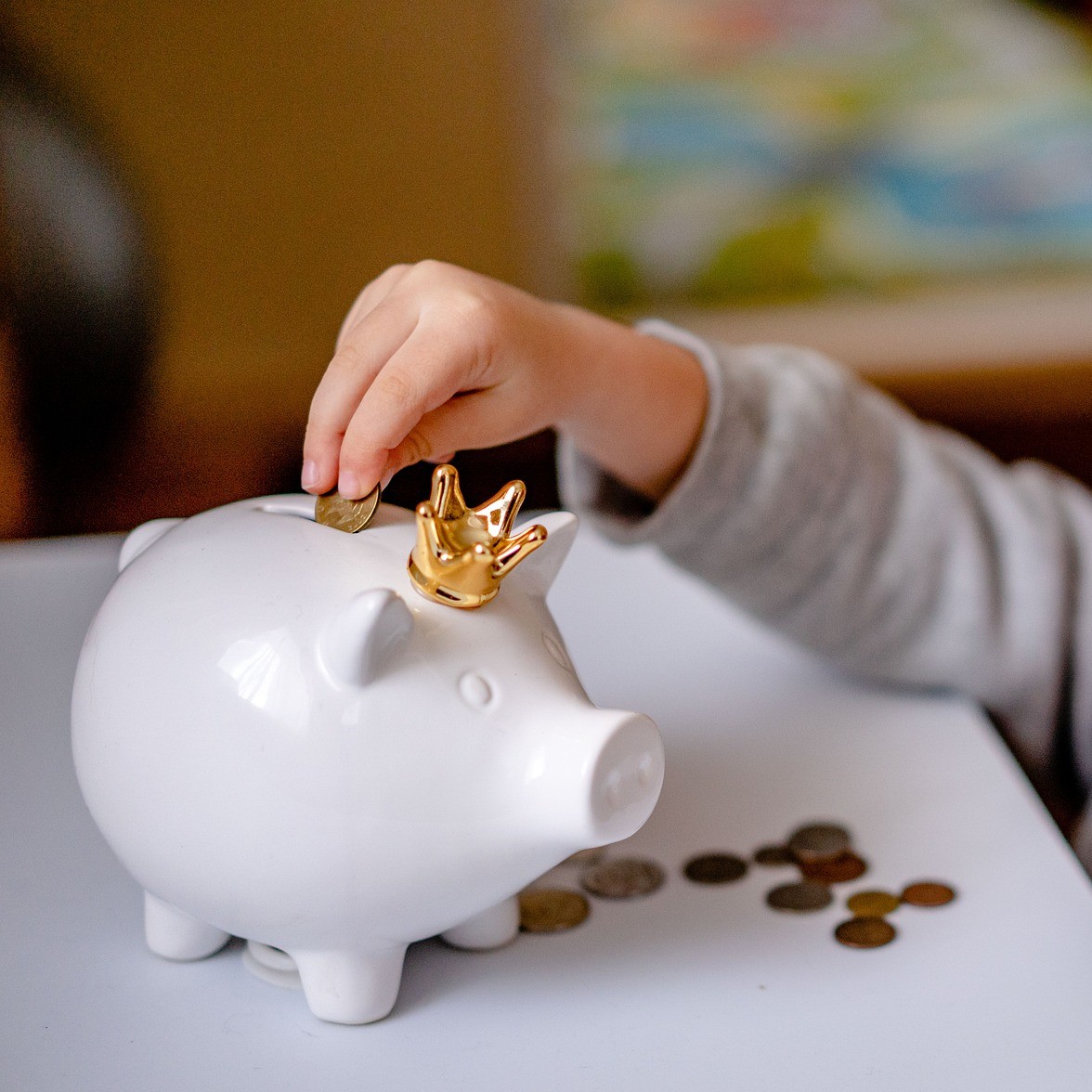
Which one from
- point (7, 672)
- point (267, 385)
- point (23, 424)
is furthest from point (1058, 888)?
point (267, 385)

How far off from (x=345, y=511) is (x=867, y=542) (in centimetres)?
40

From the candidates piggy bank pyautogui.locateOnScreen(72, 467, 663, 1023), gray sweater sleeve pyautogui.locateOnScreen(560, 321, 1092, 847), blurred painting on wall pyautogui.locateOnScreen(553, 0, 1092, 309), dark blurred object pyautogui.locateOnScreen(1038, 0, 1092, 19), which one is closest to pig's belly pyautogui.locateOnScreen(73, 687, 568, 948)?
piggy bank pyautogui.locateOnScreen(72, 467, 663, 1023)

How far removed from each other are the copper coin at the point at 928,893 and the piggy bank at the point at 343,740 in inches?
7.3

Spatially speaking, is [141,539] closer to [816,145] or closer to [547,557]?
[547,557]

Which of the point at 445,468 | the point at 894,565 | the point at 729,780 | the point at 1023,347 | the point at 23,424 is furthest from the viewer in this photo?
the point at 1023,347

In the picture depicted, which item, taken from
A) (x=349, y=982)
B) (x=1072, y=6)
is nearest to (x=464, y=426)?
(x=349, y=982)

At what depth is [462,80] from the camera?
2178mm

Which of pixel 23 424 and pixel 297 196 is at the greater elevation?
pixel 297 196

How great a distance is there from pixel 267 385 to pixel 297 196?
13.1 inches

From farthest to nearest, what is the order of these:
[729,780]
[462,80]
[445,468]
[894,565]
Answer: [462,80], [894,565], [729,780], [445,468]

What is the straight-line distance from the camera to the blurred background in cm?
212

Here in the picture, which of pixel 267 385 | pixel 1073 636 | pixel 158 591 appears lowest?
pixel 267 385

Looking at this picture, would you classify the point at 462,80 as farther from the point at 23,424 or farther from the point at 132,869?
the point at 132,869

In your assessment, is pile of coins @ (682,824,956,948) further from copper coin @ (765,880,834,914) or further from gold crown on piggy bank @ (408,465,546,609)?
gold crown on piggy bank @ (408,465,546,609)
